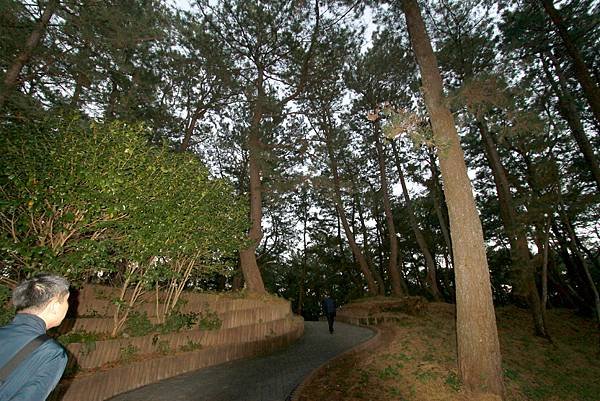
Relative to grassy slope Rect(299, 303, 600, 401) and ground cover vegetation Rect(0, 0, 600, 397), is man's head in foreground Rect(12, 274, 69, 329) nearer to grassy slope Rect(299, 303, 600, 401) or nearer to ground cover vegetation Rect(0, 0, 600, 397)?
ground cover vegetation Rect(0, 0, 600, 397)

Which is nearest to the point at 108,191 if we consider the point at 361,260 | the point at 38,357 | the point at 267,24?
the point at 38,357

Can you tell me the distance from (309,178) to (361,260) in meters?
9.06

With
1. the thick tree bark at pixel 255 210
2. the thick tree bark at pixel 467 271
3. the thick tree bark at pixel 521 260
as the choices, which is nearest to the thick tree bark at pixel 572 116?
the thick tree bark at pixel 521 260

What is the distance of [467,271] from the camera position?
5715mm

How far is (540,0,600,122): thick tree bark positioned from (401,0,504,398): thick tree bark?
6.58m

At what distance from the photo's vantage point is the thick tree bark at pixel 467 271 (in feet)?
17.8

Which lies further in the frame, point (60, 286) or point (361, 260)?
point (361, 260)

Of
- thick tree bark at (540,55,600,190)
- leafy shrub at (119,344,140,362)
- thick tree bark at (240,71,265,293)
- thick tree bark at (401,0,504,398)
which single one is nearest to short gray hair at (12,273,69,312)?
leafy shrub at (119,344,140,362)

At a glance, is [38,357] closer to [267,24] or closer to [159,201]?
[159,201]

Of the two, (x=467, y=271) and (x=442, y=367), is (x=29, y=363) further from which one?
(x=442, y=367)

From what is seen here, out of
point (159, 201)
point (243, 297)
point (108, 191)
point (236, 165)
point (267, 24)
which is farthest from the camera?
point (236, 165)

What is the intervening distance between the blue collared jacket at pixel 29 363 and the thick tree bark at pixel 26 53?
23.3 ft

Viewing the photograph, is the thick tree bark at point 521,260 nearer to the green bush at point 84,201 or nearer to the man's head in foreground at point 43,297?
the green bush at point 84,201

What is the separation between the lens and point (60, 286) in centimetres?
208
